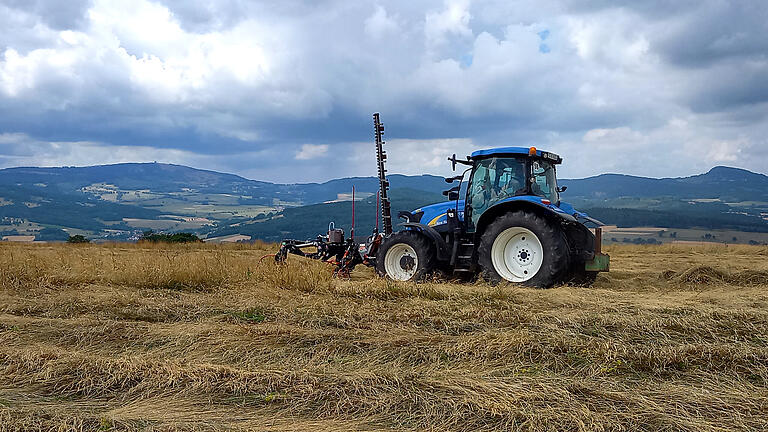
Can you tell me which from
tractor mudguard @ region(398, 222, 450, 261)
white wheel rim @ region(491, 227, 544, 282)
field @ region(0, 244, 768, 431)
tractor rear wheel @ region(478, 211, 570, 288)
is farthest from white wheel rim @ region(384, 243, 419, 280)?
field @ region(0, 244, 768, 431)

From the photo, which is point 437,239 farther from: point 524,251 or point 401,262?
point 524,251

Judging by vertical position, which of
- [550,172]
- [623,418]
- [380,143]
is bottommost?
[623,418]

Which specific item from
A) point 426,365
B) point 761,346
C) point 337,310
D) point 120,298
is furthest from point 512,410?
point 120,298

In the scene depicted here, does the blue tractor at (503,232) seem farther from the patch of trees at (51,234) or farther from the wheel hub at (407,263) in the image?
the patch of trees at (51,234)

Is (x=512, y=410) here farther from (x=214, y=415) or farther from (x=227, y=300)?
(x=227, y=300)

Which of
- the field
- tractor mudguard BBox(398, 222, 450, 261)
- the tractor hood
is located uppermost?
the tractor hood

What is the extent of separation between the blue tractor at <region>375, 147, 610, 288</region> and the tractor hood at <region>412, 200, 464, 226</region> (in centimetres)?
2

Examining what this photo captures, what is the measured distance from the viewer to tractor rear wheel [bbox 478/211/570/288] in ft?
26.0

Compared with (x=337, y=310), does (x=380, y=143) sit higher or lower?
higher

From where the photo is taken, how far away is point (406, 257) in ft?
31.2

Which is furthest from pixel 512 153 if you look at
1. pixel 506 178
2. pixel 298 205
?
pixel 298 205

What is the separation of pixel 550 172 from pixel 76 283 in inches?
287

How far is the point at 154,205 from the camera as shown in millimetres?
118750

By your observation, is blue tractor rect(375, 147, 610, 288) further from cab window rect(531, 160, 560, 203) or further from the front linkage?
the front linkage
